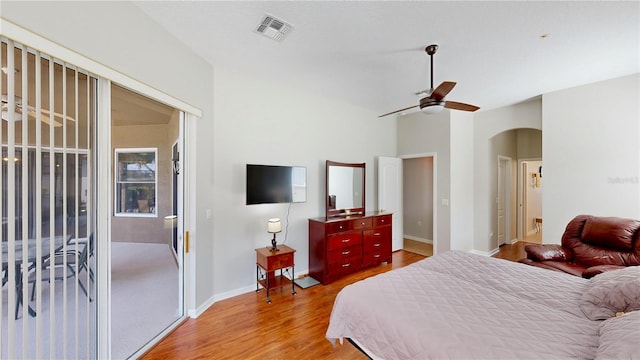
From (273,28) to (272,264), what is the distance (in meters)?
2.54

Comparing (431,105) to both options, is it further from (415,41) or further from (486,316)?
(486,316)

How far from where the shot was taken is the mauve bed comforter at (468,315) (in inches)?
48.4

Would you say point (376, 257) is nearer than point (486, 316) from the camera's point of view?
No

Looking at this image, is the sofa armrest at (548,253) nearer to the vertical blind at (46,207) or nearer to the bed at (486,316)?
the bed at (486,316)

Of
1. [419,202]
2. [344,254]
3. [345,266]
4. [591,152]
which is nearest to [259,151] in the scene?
[344,254]

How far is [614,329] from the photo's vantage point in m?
1.16

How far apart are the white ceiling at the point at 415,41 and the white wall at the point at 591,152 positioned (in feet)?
0.90

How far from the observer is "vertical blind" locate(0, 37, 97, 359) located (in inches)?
51.6

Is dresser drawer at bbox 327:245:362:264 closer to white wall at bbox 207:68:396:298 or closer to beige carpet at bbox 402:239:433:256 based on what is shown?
white wall at bbox 207:68:396:298

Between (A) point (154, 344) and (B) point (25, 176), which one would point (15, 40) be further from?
(A) point (154, 344)

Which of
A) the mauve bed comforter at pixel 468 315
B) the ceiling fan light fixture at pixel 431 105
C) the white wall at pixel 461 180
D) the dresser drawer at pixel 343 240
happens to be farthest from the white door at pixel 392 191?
the mauve bed comforter at pixel 468 315

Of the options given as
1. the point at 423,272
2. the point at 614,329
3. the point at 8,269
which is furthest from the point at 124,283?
the point at 614,329

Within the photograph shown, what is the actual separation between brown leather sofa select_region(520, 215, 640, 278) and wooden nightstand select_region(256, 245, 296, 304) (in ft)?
9.14

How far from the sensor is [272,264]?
10.2 feet
